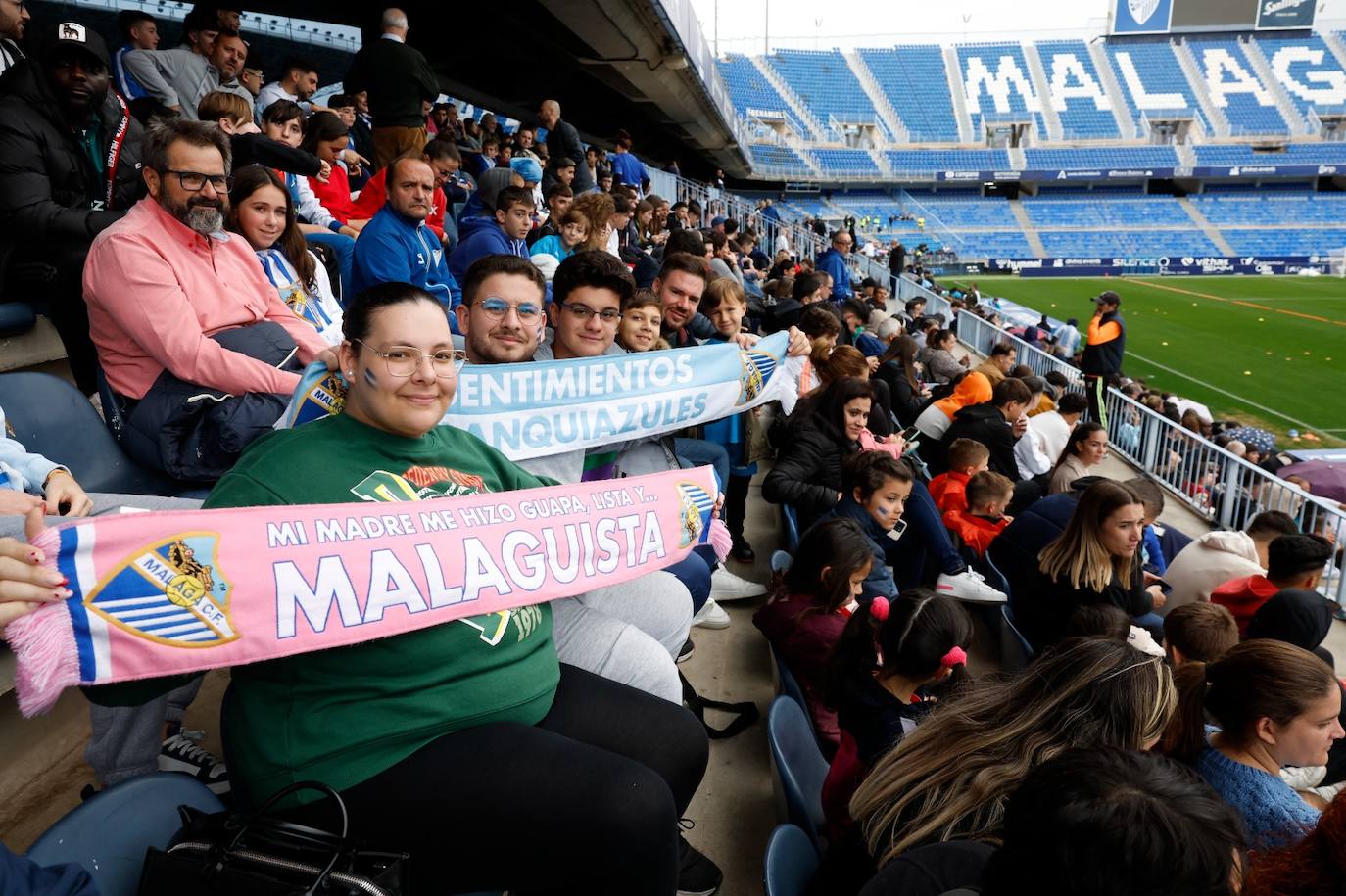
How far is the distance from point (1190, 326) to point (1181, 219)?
20.8 m

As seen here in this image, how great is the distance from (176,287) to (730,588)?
118 inches

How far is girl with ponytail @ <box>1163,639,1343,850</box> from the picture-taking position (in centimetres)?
245

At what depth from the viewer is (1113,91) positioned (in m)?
49.8

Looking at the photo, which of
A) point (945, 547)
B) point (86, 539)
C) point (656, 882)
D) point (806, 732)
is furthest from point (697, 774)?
point (945, 547)

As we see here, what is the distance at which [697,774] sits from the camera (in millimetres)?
2061

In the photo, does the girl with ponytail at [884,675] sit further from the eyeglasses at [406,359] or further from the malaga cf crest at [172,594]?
the malaga cf crest at [172,594]

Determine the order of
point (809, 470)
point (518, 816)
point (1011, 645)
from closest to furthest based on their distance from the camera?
point (518, 816)
point (1011, 645)
point (809, 470)

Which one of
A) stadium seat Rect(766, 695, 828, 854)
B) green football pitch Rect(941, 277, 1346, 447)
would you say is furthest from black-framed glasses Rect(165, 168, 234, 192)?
green football pitch Rect(941, 277, 1346, 447)

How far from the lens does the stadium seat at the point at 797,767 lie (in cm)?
228

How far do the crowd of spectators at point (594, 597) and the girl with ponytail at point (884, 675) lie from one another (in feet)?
0.04

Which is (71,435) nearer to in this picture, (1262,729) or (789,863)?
(789,863)

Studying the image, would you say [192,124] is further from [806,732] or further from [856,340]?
[856,340]

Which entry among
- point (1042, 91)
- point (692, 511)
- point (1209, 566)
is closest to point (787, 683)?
point (692, 511)

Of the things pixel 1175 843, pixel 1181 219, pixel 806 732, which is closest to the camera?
pixel 1175 843
